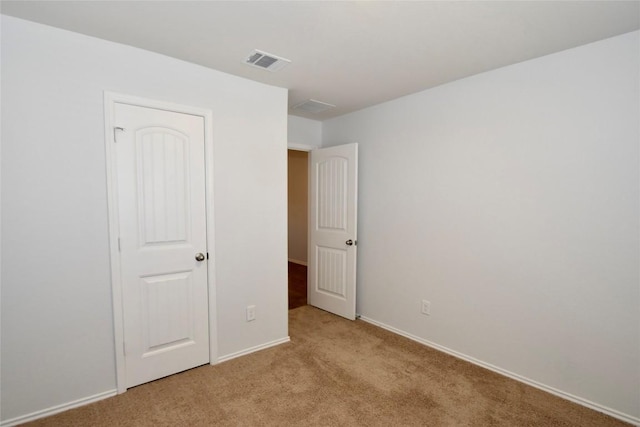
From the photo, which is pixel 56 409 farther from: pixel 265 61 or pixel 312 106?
pixel 312 106

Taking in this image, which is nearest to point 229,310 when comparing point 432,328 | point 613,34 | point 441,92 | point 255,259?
point 255,259

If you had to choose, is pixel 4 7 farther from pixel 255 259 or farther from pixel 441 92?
pixel 441 92

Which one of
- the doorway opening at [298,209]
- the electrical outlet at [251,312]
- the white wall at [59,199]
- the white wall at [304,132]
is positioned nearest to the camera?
the white wall at [59,199]

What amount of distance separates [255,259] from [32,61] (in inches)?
78.0

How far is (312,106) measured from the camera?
11.2 feet

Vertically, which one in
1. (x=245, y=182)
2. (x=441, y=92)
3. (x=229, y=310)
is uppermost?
(x=441, y=92)

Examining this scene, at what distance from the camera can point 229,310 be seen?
8.73ft

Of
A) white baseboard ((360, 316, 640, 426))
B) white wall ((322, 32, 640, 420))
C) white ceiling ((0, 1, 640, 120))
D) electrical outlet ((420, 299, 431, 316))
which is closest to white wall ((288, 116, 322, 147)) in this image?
white wall ((322, 32, 640, 420))

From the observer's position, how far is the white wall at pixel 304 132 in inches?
150

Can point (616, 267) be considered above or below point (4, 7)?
below

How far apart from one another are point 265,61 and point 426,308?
8.46ft

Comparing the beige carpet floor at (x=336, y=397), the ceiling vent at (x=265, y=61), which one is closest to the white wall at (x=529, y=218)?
the beige carpet floor at (x=336, y=397)

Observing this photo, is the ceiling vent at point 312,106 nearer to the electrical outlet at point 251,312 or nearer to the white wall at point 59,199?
the white wall at point 59,199

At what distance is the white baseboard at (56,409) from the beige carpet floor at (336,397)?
1.5 inches
